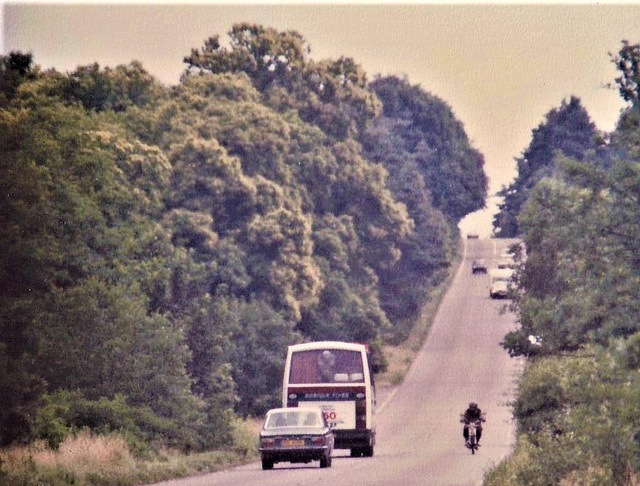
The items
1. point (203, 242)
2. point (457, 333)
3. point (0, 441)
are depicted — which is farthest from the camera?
point (457, 333)

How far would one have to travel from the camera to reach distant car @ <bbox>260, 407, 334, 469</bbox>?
42781 millimetres

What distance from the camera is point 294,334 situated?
7706 cm

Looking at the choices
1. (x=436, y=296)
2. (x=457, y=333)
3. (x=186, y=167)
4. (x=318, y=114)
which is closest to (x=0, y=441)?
(x=186, y=167)

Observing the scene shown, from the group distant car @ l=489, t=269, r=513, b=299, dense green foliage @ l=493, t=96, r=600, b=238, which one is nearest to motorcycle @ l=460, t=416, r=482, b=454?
distant car @ l=489, t=269, r=513, b=299

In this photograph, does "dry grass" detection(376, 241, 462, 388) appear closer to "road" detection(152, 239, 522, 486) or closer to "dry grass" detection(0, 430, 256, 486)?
"road" detection(152, 239, 522, 486)

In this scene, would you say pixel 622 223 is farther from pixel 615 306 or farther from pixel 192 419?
pixel 192 419

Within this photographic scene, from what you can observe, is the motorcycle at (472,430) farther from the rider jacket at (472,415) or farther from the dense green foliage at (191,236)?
the dense green foliage at (191,236)

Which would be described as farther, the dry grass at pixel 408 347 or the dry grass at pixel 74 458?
the dry grass at pixel 408 347

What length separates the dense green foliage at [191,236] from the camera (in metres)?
52.0

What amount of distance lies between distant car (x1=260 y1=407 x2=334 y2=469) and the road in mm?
602

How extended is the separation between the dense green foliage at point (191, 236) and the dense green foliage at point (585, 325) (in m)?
12.1

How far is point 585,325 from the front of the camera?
193 ft

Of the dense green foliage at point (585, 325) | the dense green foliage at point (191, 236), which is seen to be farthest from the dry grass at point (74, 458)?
the dense green foliage at point (585, 325)

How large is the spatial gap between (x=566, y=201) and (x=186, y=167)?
824 inches
